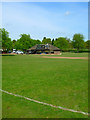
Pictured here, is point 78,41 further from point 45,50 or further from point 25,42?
point 25,42

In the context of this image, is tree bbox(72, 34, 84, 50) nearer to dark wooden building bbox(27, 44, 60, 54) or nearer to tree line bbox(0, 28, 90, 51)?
tree line bbox(0, 28, 90, 51)

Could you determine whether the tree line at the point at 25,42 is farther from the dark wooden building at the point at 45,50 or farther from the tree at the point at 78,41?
the dark wooden building at the point at 45,50

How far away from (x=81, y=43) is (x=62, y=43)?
60.4ft

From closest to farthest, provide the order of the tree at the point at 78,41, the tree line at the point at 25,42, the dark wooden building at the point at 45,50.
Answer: the tree line at the point at 25,42
the dark wooden building at the point at 45,50
the tree at the point at 78,41

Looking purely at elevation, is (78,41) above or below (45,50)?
above

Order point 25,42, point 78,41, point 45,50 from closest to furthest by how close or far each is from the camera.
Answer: point 45,50 → point 25,42 → point 78,41

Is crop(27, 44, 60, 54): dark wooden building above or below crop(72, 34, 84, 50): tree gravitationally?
below

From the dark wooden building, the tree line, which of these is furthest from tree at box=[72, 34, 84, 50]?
the dark wooden building

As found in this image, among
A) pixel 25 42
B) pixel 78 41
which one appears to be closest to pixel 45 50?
pixel 25 42

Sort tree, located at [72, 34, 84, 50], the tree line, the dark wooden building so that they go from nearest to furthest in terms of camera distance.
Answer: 1. the tree line
2. the dark wooden building
3. tree, located at [72, 34, 84, 50]

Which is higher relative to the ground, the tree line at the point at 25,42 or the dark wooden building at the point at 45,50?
the tree line at the point at 25,42

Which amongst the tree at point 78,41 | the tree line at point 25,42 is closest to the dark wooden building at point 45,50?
the tree line at point 25,42

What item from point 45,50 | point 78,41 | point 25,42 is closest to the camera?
point 45,50

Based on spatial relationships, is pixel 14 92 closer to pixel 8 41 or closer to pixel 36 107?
pixel 36 107
